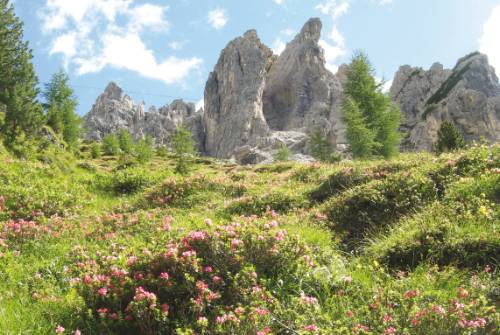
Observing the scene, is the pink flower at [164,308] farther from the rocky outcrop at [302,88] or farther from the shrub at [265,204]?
the rocky outcrop at [302,88]

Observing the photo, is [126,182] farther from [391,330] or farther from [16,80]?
[16,80]

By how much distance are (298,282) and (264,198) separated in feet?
20.7

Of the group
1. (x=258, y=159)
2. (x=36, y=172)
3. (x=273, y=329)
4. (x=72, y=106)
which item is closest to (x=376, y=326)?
(x=273, y=329)

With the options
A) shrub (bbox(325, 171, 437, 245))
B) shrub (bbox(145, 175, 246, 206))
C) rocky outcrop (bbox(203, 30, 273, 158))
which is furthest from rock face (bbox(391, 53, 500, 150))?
rocky outcrop (bbox(203, 30, 273, 158))

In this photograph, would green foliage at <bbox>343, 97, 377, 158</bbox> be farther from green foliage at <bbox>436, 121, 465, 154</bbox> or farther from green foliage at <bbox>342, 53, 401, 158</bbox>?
green foliage at <bbox>436, 121, 465, 154</bbox>

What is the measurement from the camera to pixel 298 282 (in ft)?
17.0

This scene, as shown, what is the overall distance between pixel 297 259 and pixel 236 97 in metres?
153

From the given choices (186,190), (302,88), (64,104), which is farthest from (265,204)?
(302,88)

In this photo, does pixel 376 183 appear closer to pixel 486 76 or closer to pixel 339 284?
pixel 339 284

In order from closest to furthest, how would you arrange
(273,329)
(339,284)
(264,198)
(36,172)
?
1. (273,329)
2. (339,284)
3. (264,198)
4. (36,172)

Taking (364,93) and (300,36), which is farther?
(300,36)

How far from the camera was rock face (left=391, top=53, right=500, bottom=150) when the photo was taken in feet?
308

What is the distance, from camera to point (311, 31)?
171500 millimetres

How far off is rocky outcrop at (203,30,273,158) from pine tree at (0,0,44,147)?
100416 mm
